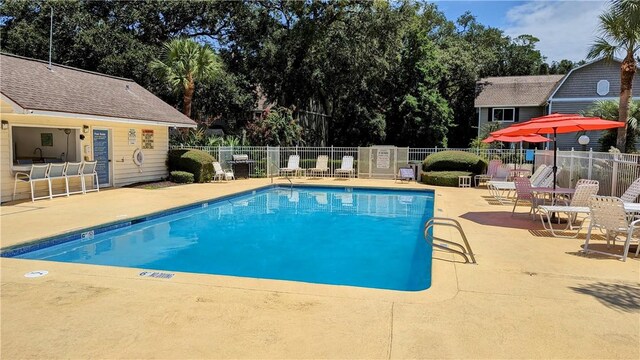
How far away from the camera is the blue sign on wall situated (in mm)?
14609

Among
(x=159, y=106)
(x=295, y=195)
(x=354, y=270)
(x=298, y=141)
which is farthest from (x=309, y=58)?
(x=354, y=270)

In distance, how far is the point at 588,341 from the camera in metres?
3.51

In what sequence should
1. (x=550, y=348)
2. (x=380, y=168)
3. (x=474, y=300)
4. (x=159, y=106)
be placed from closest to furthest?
1. (x=550, y=348)
2. (x=474, y=300)
3. (x=159, y=106)
4. (x=380, y=168)

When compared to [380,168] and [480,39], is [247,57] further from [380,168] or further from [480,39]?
[480,39]

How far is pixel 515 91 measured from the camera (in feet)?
99.4

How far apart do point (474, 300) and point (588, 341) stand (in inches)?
44.5

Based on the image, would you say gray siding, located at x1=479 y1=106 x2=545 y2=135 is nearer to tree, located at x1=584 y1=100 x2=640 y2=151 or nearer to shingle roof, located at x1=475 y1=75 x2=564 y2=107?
shingle roof, located at x1=475 y1=75 x2=564 y2=107

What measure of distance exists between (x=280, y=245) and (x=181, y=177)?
32.5 feet

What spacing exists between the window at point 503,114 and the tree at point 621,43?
16.8m

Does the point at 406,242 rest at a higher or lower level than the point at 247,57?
lower

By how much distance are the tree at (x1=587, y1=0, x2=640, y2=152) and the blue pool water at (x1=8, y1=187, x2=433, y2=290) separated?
21.4 ft

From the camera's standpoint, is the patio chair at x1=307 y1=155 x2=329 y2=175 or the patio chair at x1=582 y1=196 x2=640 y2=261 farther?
the patio chair at x1=307 y1=155 x2=329 y2=175

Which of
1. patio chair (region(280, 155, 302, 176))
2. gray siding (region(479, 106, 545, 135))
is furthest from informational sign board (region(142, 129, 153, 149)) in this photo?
gray siding (region(479, 106, 545, 135))

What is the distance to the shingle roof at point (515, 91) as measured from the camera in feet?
96.5
